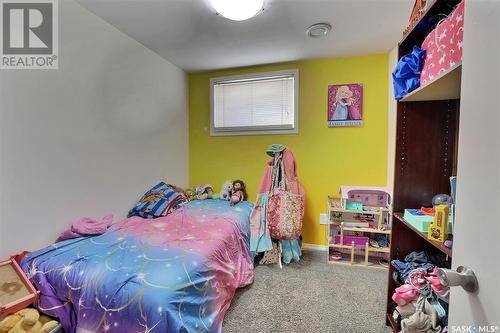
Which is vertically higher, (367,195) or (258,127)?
(258,127)

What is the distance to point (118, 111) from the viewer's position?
2094 millimetres

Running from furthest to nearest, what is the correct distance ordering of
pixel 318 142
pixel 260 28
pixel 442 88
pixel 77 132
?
pixel 318 142
pixel 260 28
pixel 77 132
pixel 442 88

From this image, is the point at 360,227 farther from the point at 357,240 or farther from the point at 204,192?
the point at 204,192

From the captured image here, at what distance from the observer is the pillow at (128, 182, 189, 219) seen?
219cm

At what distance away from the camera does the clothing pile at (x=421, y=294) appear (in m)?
1.04

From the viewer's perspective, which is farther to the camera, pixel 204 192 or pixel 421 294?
pixel 204 192

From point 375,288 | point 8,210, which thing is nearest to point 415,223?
point 375,288

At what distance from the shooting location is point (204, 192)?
116 inches

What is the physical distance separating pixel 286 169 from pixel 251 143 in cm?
74

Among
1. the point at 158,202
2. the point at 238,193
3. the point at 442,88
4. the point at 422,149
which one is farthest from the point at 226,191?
the point at 442,88

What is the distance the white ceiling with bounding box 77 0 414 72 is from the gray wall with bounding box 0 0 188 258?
0.83 feet

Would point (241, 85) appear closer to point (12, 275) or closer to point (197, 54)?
point (197, 54)

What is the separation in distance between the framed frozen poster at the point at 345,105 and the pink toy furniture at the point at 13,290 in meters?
2.88

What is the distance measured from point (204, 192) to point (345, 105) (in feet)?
6.72
